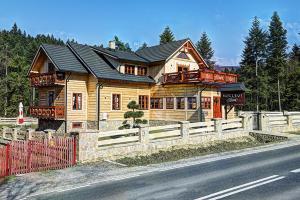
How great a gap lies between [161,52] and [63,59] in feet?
35.6

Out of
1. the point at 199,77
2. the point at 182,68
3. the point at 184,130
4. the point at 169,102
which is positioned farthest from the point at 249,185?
the point at 182,68

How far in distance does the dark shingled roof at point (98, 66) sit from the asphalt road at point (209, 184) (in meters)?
18.6

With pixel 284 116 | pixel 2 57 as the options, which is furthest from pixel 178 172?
pixel 2 57

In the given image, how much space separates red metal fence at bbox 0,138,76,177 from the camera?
14133 mm

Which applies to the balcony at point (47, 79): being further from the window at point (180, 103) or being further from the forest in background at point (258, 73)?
the forest in background at point (258, 73)

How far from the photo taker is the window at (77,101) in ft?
107

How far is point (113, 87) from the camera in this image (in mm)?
33594

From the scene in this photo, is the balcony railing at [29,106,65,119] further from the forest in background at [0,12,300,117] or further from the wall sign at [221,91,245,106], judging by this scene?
the forest in background at [0,12,300,117]

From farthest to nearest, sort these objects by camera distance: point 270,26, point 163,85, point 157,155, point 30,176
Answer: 1. point 270,26
2. point 163,85
3. point 157,155
4. point 30,176

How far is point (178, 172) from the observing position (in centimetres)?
1441

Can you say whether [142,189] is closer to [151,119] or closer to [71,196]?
[71,196]

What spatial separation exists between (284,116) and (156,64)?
13.6m

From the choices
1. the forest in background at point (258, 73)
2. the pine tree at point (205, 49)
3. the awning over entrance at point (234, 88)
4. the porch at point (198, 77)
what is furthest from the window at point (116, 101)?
the pine tree at point (205, 49)

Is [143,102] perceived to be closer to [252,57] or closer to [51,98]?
[51,98]
